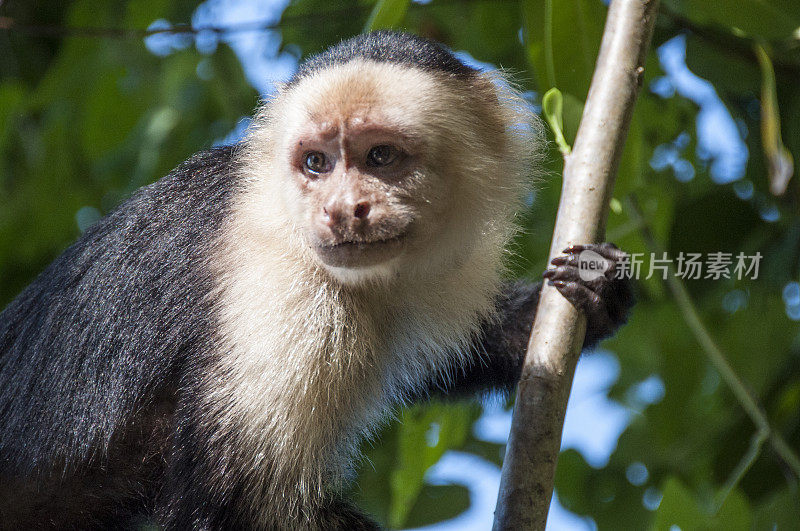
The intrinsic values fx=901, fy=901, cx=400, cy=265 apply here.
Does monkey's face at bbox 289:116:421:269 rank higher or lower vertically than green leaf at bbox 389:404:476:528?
higher

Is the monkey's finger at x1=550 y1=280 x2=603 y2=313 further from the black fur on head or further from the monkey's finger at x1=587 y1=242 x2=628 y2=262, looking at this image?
the black fur on head

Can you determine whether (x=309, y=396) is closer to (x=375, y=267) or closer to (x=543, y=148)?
(x=375, y=267)

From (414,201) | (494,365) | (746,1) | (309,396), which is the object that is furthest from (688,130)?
(309,396)

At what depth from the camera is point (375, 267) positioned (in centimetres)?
300

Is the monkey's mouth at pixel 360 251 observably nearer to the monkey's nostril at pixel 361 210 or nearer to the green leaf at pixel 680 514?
the monkey's nostril at pixel 361 210

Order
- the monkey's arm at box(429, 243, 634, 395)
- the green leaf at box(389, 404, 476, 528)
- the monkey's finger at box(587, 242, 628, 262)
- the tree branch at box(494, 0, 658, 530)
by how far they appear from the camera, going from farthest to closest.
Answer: the green leaf at box(389, 404, 476, 528), the monkey's arm at box(429, 243, 634, 395), the monkey's finger at box(587, 242, 628, 262), the tree branch at box(494, 0, 658, 530)

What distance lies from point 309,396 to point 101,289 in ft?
2.94

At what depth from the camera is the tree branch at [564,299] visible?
254 cm

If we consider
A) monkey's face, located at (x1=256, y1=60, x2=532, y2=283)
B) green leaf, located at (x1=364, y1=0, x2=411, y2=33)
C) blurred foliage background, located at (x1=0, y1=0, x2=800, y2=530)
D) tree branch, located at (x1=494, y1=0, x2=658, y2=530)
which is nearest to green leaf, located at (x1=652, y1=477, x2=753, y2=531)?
blurred foliage background, located at (x1=0, y1=0, x2=800, y2=530)

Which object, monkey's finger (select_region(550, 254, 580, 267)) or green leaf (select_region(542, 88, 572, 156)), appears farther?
green leaf (select_region(542, 88, 572, 156))

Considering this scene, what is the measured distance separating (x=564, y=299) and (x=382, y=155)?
77cm

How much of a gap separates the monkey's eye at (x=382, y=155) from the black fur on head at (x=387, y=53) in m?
0.34

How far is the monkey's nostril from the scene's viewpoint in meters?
2.87

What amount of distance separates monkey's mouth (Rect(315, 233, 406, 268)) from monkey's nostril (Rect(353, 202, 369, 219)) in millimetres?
90
